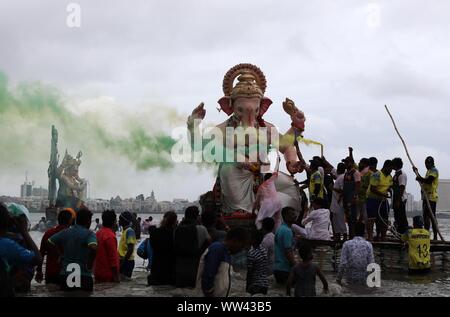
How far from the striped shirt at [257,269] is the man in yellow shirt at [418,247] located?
4556 millimetres

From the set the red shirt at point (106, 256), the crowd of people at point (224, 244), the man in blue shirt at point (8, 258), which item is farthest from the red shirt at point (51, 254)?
the man in blue shirt at point (8, 258)

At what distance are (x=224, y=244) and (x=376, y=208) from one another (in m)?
7.49

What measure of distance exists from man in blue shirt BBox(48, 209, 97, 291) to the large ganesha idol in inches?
241

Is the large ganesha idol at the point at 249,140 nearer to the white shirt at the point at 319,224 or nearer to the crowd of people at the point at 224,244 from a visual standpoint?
the crowd of people at the point at 224,244

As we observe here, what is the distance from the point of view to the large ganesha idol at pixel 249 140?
14.9 m

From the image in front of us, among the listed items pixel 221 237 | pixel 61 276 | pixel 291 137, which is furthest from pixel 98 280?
pixel 291 137

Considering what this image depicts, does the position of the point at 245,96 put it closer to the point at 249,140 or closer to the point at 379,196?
the point at 249,140

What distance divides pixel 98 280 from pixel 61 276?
1113mm

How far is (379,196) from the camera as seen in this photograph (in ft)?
46.3

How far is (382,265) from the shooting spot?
1348 centimetres

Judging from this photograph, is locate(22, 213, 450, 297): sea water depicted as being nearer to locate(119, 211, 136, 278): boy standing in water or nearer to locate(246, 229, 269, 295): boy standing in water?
locate(119, 211, 136, 278): boy standing in water

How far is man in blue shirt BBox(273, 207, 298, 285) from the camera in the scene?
10.1 metres

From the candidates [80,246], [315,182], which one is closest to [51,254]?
[80,246]
